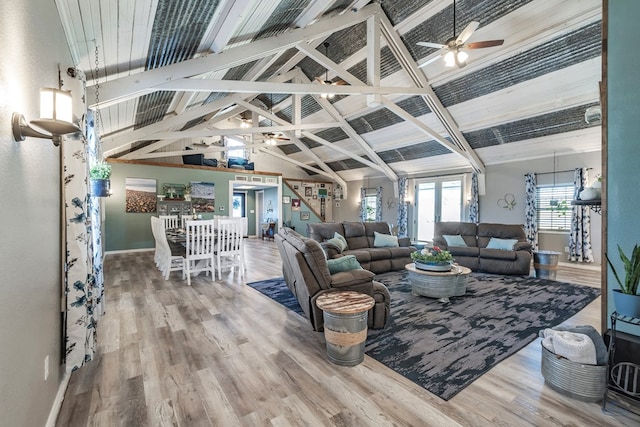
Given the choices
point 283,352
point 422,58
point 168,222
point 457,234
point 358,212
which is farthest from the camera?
point 358,212

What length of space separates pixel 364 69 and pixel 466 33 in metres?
3.08

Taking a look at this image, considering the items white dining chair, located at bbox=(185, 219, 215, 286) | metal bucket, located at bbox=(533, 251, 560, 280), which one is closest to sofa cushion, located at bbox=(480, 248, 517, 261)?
metal bucket, located at bbox=(533, 251, 560, 280)

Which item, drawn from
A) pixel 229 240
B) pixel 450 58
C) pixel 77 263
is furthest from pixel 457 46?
pixel 77 263

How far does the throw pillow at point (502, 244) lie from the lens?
18.1ft

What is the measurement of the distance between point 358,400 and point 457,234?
5.34 m

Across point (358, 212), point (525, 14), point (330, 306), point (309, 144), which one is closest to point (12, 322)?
point (330, 306)

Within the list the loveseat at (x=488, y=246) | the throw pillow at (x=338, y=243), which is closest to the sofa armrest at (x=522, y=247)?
the loveseat at (x=488, y=246)

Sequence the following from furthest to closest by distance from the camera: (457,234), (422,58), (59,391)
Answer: (457,234) → (422,58) → (59,391)

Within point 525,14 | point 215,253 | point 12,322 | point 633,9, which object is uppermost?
point 525,14

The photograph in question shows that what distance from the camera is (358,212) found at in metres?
12.1

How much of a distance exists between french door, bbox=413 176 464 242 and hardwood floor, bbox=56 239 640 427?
5.89 m

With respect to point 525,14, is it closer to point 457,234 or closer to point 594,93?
point 594,93

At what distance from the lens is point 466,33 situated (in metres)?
3.65

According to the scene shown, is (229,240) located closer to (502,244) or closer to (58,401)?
(58,401)
